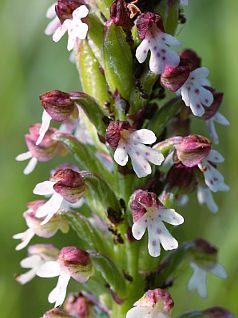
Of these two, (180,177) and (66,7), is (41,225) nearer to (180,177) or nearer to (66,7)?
(180,177)

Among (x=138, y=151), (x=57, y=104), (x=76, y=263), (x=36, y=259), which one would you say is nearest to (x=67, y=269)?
(x=76, y=263)

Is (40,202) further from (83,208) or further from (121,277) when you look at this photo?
(83,208)

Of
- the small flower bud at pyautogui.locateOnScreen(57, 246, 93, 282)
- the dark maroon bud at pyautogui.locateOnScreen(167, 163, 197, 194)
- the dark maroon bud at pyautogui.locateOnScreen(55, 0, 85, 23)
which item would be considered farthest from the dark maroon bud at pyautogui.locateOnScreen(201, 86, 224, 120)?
the small flower bud at pyautogui.locateOnScreen(57, 246, 93, 282)

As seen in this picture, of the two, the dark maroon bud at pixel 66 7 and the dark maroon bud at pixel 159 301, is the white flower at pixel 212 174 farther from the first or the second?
the dark maroon bud at pixel 66 7

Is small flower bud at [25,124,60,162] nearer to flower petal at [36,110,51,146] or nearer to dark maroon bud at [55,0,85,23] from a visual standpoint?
flower petal at [36,110,51,146]

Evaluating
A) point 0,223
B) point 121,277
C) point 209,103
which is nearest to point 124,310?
point 121,277
